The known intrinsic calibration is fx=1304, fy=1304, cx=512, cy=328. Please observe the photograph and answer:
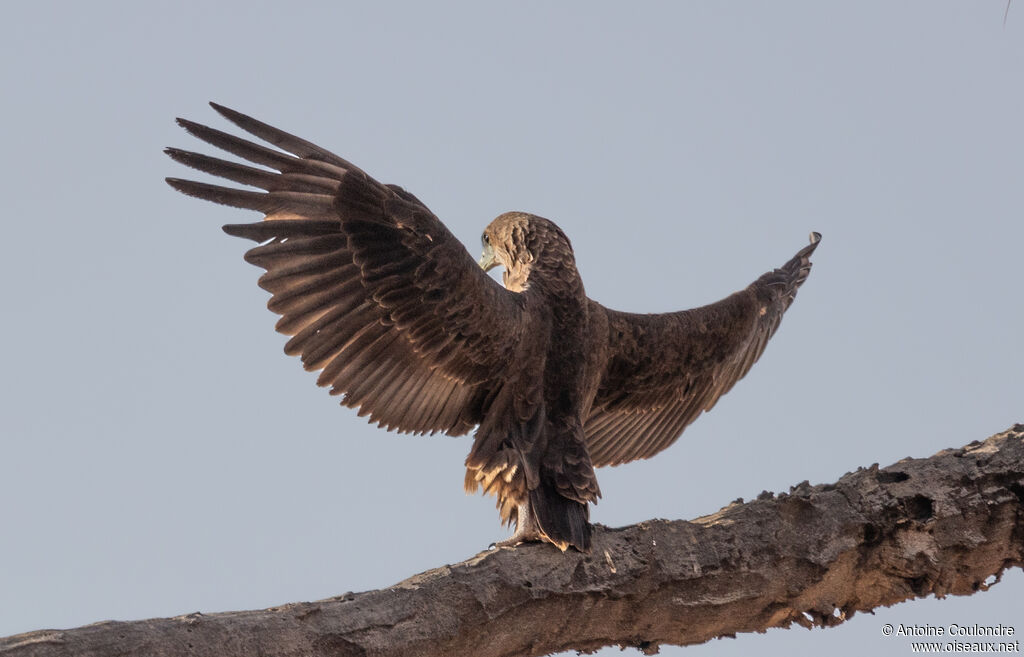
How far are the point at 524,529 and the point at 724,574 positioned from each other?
74 centimetres

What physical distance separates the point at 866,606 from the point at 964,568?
0.39 m

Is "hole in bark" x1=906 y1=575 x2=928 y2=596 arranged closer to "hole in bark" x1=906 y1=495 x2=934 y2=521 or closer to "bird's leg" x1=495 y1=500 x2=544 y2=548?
"hole in bark" x1=906 y1=495 x2=934 y2=521

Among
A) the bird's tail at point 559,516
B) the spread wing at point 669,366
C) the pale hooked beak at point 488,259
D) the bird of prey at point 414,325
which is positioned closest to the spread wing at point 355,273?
the bird of prey at point 414,325

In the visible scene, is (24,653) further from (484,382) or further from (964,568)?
(964,568)

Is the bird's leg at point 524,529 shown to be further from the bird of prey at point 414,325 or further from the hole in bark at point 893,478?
the hole in bark at point 893,478

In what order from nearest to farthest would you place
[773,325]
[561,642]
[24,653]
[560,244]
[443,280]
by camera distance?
[24,653]
[561,642]
[443,280]
[560,244]
[773,325]

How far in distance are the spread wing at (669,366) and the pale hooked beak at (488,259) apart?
836 millimetres

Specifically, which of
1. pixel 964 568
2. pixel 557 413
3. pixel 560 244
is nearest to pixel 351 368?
pixel 557 413

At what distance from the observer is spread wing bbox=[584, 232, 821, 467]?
19.3 ft

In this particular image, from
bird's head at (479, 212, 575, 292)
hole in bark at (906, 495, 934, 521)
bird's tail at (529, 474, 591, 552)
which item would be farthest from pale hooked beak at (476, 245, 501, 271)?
hole in bark at (906, 495, 934, 521)

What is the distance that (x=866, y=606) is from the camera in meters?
5.00

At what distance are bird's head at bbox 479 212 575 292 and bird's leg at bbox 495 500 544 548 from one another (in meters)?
1.04

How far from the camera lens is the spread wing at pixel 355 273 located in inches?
194

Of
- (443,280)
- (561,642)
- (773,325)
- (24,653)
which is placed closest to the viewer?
(24,653)
